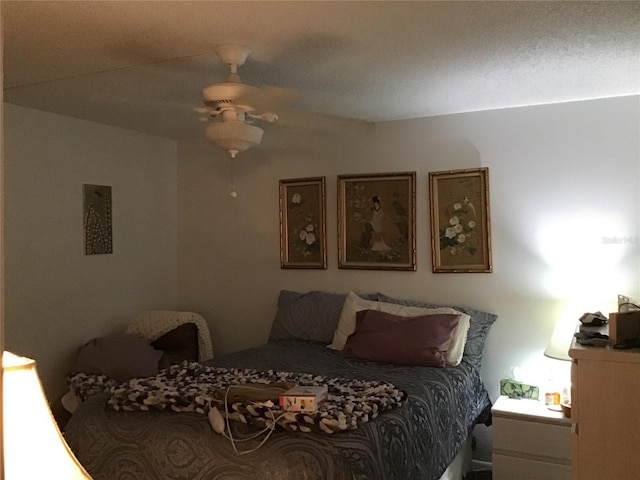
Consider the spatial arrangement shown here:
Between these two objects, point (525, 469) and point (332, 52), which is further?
point (525, 469)

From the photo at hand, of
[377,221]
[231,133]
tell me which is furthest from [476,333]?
[231,133]

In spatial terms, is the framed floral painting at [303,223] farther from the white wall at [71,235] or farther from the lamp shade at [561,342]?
the lamp shade at [561,342]

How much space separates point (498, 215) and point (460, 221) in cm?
23

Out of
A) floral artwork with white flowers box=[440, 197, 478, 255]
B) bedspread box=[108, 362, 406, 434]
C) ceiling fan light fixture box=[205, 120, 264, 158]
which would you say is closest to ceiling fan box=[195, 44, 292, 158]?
ceiling fan light fixture box=[205, 120, 264, 158]

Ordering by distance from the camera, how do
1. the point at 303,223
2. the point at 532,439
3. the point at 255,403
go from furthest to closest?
the point at 303,223
the point at 532,439
the point at 255,403

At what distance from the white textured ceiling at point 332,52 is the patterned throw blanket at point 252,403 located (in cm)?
142

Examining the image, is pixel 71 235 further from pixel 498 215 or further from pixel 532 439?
pixel 532 439

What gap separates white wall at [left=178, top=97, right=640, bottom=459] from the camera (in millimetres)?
3391

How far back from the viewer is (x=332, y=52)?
2.53 meters

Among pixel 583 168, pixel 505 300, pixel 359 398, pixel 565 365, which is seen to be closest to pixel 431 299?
pixel 505 300

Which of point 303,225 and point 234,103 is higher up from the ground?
point 234,103

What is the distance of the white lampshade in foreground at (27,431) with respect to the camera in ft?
3.12

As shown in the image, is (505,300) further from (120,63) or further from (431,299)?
(120,63)

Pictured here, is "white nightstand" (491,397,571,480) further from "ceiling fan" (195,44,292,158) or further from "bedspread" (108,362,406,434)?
"ceiling fan" (195,44,292,158)
